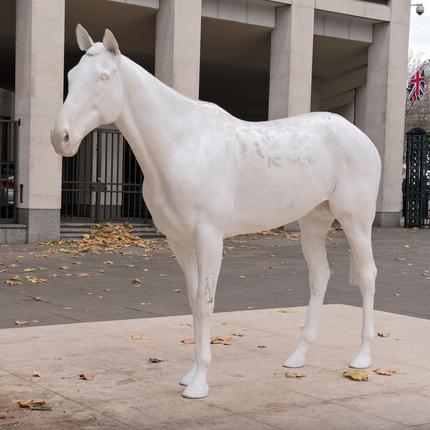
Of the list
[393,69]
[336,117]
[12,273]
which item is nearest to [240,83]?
[393,69]

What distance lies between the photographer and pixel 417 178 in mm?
25203

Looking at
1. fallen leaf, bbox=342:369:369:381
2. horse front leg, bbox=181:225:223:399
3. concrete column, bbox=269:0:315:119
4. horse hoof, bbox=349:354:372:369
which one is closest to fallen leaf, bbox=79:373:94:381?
horse front leg, bbox=181:225:223:399

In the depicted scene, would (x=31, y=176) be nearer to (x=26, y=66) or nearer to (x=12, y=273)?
(x=26, y=66)

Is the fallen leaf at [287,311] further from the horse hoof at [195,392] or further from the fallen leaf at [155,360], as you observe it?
the horse hoof at [195,392]

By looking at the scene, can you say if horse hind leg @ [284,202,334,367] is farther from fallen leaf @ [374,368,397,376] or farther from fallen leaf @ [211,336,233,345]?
fallen leaf @ [211,336,233,345]

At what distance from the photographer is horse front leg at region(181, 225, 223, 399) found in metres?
5.10

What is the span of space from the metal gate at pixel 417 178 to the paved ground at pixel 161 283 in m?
7.64

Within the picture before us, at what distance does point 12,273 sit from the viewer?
1211 centimetres

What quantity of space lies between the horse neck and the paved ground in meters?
3.48

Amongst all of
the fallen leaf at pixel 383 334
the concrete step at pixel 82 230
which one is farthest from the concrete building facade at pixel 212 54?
the fallen leaf at pixel 383 334

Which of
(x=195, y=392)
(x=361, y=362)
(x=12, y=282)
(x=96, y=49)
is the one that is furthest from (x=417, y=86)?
(x=195, y=392)

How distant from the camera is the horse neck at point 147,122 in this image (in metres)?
5.14

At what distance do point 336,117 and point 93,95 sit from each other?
7.26ft

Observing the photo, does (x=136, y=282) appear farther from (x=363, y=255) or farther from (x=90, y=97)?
(x=90, y=97)
